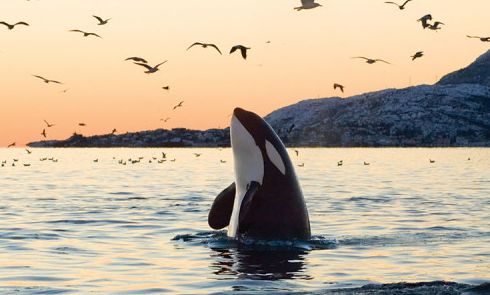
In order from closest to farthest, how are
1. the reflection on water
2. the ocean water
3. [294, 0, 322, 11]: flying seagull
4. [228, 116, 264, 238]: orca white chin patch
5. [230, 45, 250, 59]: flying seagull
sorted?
the ocean water
the reflection on water
[228, 116, 264, 238]: orca white chin patch
[294, 0, 322, 11]: flying seagull
[230, 45, 250, 59]: flying seagull

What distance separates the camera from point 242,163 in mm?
20281

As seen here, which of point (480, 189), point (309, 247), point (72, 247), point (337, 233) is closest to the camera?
point (309, 247)

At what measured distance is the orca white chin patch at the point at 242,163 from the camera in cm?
1986

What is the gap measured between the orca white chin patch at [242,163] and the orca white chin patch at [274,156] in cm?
19

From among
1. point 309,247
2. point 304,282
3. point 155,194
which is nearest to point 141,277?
point 304,282

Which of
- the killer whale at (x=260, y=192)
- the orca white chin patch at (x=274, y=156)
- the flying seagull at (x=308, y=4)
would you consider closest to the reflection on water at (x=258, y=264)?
the killer whale at (x=260, y=192)

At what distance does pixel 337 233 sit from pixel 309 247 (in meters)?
4.87

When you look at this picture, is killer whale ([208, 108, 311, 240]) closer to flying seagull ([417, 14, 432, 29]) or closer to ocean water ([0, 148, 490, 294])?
ocean water ([0, 148, 490, 294])

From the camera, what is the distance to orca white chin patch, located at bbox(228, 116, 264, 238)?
19859 mm

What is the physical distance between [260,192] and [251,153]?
1.19 meters

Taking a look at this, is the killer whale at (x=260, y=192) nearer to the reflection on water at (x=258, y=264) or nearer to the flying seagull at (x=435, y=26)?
the reflection on water at (x=258, y=264)

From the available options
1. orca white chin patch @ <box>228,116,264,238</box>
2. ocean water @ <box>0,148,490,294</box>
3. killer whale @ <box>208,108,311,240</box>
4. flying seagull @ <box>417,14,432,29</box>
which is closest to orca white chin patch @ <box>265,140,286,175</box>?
killer whale @ <box>208,108,311,240</box>

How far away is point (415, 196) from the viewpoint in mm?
42281

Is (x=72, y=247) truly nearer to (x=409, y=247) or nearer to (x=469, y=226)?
(x=409, y=247)
